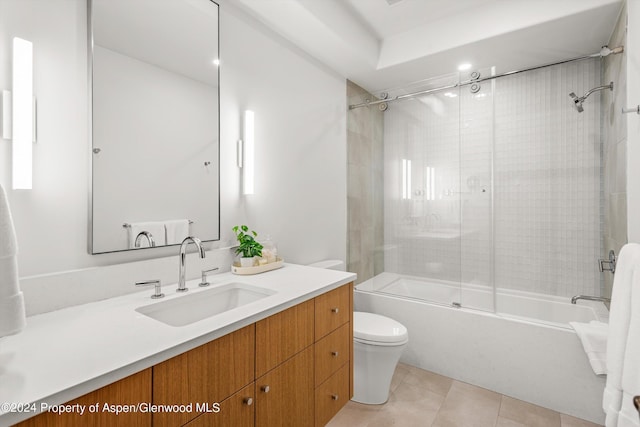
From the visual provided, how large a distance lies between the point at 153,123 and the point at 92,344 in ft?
3.18

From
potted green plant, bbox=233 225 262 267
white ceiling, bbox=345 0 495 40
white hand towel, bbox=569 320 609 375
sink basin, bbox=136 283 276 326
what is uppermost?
white ceiling, bbox=345 0 495 40

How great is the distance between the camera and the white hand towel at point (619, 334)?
114cm

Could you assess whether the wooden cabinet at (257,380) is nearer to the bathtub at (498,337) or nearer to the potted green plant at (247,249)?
the potted green plant at (247,249)

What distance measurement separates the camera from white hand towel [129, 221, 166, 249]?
137 cm

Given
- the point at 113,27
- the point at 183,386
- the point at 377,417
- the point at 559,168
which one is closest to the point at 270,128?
the point at 113,27

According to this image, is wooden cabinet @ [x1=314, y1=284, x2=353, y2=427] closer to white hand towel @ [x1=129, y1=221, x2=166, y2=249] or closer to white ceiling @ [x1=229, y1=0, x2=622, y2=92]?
white hand towel @ [x1=129, y1=221, x2=166, y2=249]

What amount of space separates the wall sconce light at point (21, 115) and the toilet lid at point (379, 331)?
1.73 meters

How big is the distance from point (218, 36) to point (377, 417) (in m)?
2.30

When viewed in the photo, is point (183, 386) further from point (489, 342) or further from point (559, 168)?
point (559, 168)

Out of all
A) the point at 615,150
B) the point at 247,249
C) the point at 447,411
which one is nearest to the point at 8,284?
the point at 247,249

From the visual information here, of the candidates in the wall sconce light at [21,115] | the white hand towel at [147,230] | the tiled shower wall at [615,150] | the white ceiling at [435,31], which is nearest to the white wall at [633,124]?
the tiled shower wall at [615,150]

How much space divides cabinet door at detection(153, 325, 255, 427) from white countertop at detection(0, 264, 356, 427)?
0.04 metres

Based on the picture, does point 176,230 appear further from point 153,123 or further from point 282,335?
point 282,335

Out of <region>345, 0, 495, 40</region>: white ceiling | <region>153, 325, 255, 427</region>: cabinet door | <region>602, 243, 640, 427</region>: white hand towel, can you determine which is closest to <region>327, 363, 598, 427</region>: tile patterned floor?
<region>602, 243, 640, 427</region>: white hand towel
